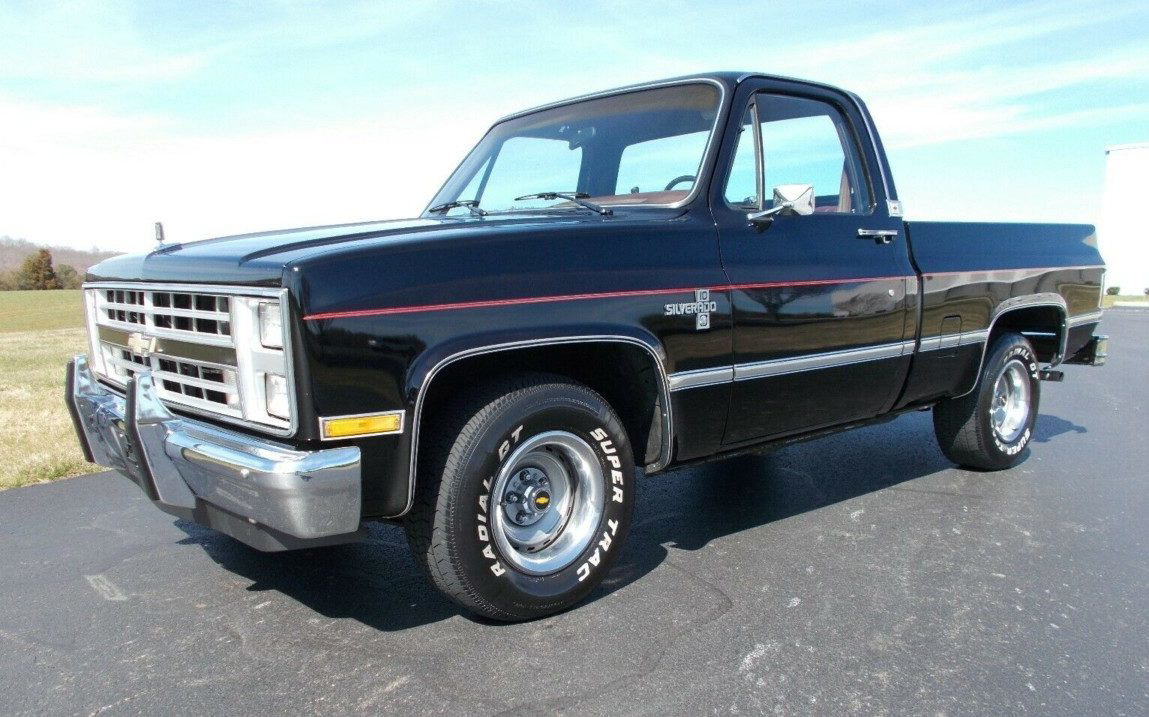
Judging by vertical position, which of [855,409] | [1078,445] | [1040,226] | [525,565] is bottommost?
[1078,445]

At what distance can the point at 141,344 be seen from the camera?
3.36m

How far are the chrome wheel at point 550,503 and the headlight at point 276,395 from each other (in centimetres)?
82

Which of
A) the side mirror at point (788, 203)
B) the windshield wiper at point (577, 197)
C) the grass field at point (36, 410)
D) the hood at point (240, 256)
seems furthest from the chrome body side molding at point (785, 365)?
the grass field at point (36, 410)

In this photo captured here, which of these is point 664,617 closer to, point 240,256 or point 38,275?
point 240,256

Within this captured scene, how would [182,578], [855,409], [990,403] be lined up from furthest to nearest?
[990,403], [855,409], [182,578]

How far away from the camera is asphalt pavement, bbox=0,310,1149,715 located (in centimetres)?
273

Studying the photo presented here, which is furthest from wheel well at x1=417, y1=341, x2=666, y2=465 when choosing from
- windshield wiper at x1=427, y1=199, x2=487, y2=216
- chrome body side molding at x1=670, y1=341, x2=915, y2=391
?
windshield wiper at x1=427, y1=199, x2=487, y2=216

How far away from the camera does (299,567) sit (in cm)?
385

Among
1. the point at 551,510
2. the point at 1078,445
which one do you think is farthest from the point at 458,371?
the point at 1078,445

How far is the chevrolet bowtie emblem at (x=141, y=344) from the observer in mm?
3297

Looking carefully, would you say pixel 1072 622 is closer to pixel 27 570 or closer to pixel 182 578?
pixel 182 578

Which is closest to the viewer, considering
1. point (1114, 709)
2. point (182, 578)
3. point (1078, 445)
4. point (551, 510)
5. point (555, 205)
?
point (1114, 709)

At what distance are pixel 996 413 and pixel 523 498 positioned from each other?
360cm

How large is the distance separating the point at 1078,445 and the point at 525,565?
4.74 m
